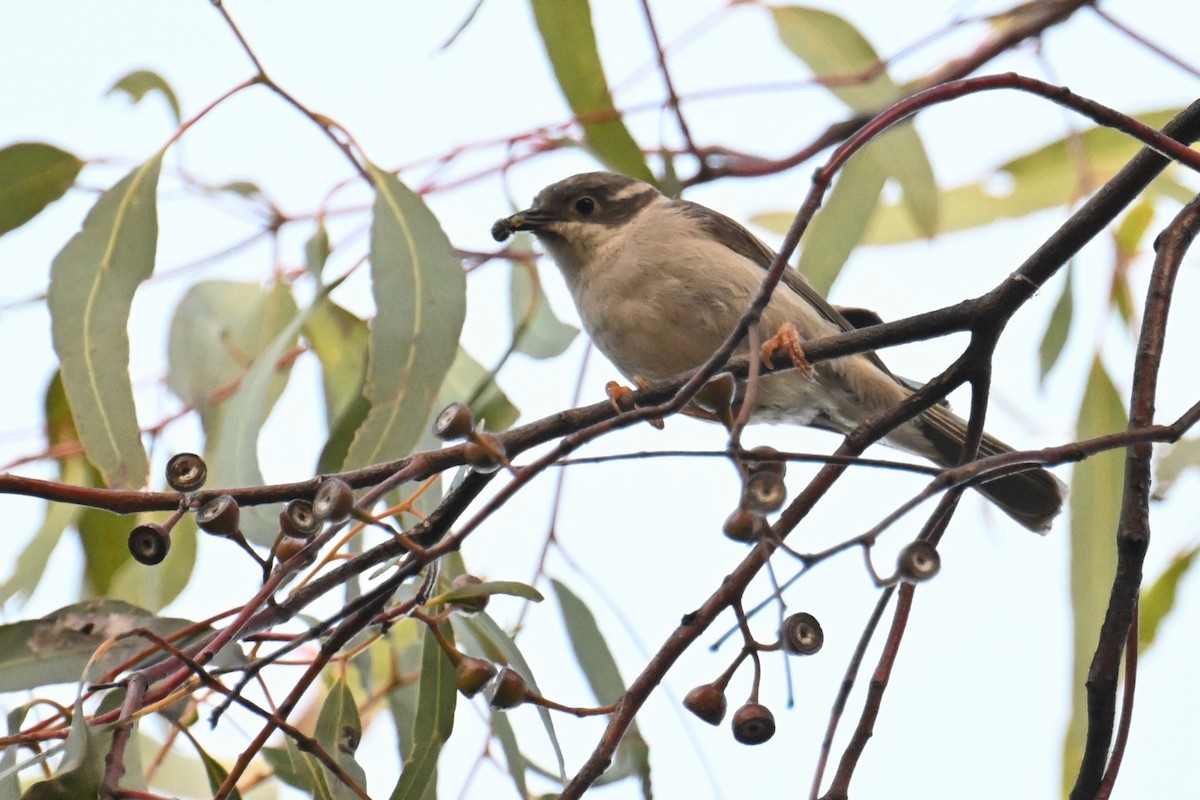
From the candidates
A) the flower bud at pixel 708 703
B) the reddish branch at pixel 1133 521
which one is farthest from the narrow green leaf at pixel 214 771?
the reddish branch at pixel 1133 521

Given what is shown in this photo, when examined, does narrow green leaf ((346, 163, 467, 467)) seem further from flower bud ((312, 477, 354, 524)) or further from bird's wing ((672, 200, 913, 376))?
bird's wing ((672, 200, 913, 376))

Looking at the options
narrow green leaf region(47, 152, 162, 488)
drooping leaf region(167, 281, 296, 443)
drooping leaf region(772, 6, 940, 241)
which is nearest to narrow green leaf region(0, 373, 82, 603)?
drooping leaf region(167, 281, 296, 443)

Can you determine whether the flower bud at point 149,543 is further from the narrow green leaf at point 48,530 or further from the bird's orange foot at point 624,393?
the narrow green leaf at point 48,530

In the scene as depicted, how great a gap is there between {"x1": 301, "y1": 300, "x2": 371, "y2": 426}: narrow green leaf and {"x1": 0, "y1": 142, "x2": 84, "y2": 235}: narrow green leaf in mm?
647

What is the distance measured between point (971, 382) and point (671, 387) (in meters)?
0.43

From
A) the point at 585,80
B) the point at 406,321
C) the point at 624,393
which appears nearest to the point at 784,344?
the point at 624,393

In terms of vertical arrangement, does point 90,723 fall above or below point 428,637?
below

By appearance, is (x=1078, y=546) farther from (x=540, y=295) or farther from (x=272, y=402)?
(x=272, y=402)

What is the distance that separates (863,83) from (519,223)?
3.11 feet

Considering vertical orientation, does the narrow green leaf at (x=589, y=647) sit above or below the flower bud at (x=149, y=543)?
above

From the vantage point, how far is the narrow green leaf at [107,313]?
2.31m

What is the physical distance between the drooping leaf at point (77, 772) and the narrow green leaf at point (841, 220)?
202 centimetres

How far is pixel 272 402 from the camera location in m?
3.40

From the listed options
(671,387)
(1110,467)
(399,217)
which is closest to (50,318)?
(399,217)
